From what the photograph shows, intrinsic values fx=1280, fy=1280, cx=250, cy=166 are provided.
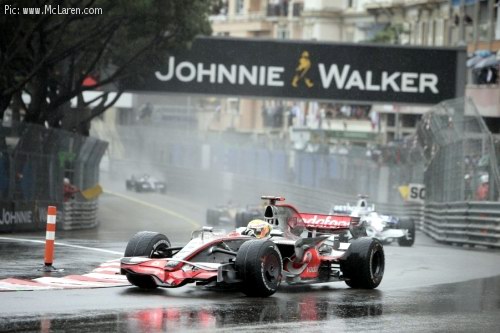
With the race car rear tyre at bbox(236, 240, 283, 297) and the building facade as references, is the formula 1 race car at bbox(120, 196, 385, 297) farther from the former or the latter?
the building facade

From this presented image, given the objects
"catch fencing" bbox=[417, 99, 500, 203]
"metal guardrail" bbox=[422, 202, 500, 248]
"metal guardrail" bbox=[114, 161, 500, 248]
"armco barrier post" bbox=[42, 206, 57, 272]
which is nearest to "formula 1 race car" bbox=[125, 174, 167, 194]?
"metal guardrail" bbox=[114, 161, 500, 248]

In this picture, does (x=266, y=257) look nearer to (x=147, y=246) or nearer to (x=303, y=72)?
(x=147, y=246)

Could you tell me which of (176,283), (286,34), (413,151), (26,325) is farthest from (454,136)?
(286,34)

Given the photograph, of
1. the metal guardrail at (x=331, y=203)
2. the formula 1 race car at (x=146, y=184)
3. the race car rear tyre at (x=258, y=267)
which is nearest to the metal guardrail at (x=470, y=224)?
the metal guardrail at (x=331, y=203)

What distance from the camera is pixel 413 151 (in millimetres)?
41281

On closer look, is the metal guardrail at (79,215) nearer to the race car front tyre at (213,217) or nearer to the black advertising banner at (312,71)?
the black advertising banner at (312,71)

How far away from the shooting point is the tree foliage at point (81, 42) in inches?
1301

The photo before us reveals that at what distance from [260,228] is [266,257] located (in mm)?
1285

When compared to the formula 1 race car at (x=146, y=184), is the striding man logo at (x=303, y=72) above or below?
above

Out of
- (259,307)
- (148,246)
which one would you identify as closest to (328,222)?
(148,246)

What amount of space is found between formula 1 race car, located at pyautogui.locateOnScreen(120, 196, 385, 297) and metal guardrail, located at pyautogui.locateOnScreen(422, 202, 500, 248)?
12.7m

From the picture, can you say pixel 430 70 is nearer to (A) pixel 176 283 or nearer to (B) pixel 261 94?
(B) pixel 261 94

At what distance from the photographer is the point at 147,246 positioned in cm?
1479

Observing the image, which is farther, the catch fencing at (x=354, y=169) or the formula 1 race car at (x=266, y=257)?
the catch fencing at (x=354, y=169)
